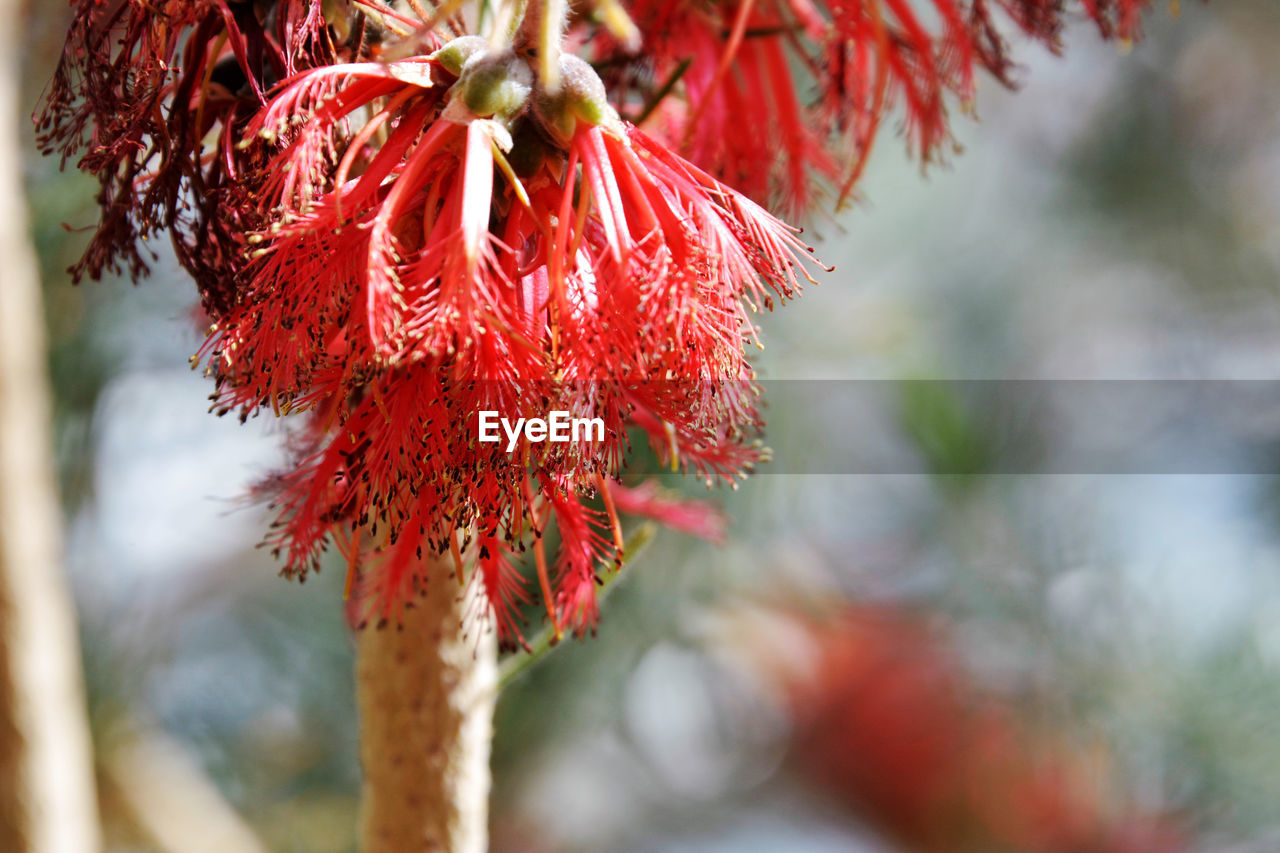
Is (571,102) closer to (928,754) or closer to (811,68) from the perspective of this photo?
(811,68)

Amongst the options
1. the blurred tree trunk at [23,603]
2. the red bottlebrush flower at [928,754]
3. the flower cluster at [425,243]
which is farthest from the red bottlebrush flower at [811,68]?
the red bottlebrush flower at [928,754]

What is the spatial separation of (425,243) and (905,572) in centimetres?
96

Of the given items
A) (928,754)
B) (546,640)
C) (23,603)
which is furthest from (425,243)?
(928,754)

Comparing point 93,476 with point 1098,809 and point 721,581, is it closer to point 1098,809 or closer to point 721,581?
point 721,581

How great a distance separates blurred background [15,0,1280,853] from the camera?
0.74m

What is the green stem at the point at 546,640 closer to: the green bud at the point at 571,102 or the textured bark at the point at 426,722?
the textured bark at the point at 426,722

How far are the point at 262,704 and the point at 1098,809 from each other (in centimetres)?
94

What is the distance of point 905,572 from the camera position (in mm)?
1068

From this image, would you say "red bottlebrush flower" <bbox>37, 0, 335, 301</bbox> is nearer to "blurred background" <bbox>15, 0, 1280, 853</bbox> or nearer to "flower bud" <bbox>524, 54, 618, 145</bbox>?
"flower bud" <bbox>524, 54, 618, 145</bbox>

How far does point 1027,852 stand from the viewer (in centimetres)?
125

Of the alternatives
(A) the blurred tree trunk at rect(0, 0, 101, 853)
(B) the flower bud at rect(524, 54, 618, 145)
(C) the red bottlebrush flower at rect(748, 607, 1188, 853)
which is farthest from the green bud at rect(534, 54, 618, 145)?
(C) the red bottlebrush flower at rect(748, 607, 1188, 853)

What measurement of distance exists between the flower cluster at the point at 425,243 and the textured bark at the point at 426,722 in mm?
40

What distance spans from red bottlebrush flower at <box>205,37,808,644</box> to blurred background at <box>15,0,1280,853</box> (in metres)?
0.45

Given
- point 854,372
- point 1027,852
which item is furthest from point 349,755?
point 1027,852
